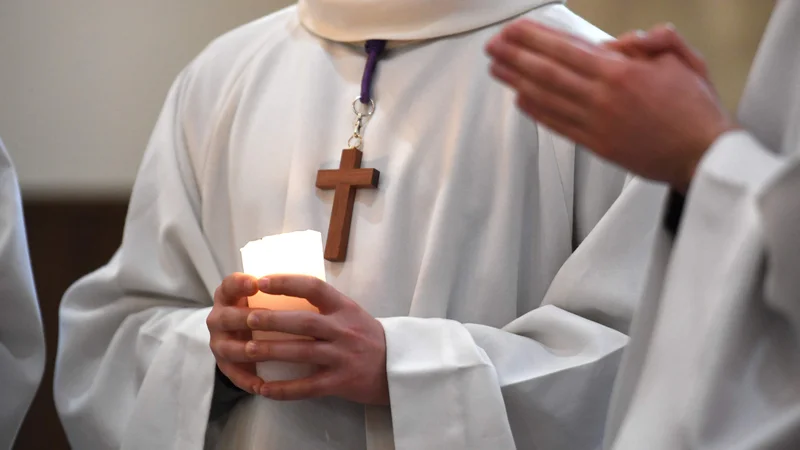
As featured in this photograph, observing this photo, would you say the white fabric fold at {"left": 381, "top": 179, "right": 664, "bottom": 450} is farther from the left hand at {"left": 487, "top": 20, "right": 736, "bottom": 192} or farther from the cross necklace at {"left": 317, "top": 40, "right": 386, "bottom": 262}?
the left hand at {"left": 487, "top": 20, "right": 736, "bottom": 192}

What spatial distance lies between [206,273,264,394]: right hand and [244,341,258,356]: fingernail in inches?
0.5

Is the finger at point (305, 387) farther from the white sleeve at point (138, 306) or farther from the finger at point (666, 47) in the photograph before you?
the finger at point (666, 47)

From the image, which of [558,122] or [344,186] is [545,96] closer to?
[558,122]

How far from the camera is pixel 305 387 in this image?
4.83 ft

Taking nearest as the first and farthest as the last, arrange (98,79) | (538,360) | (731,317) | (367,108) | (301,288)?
(731,317), (301,288), (538,360), (367,108), (98,79)

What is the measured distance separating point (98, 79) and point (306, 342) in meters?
2.38

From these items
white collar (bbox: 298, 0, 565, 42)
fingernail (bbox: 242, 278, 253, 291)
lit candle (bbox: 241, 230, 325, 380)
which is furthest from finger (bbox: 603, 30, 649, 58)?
white collar (bbox: 298, 0, 565, 42)

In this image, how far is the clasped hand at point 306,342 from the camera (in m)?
1.42

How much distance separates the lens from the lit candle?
4.70 feet

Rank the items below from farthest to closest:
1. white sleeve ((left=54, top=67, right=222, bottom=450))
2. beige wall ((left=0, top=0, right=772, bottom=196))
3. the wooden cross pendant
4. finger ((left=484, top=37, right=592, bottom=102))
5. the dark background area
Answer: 1. beige wall ((left=0, top=0, right=772, bottom=196))
2. the dark background area
3. white sleeve ((left=54, top=67, right=222, bottom=450))
4. the wooden cross pendant
5. finger ((left=484, top=37, right=592, bottom=102))

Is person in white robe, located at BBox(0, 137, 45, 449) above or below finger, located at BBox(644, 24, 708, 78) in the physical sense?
below

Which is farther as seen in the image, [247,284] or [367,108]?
[367,108]

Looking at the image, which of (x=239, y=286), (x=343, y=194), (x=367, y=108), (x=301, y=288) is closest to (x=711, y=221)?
(x=301, y=288)

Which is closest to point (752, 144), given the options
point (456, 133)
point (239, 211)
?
point (456, 133)
